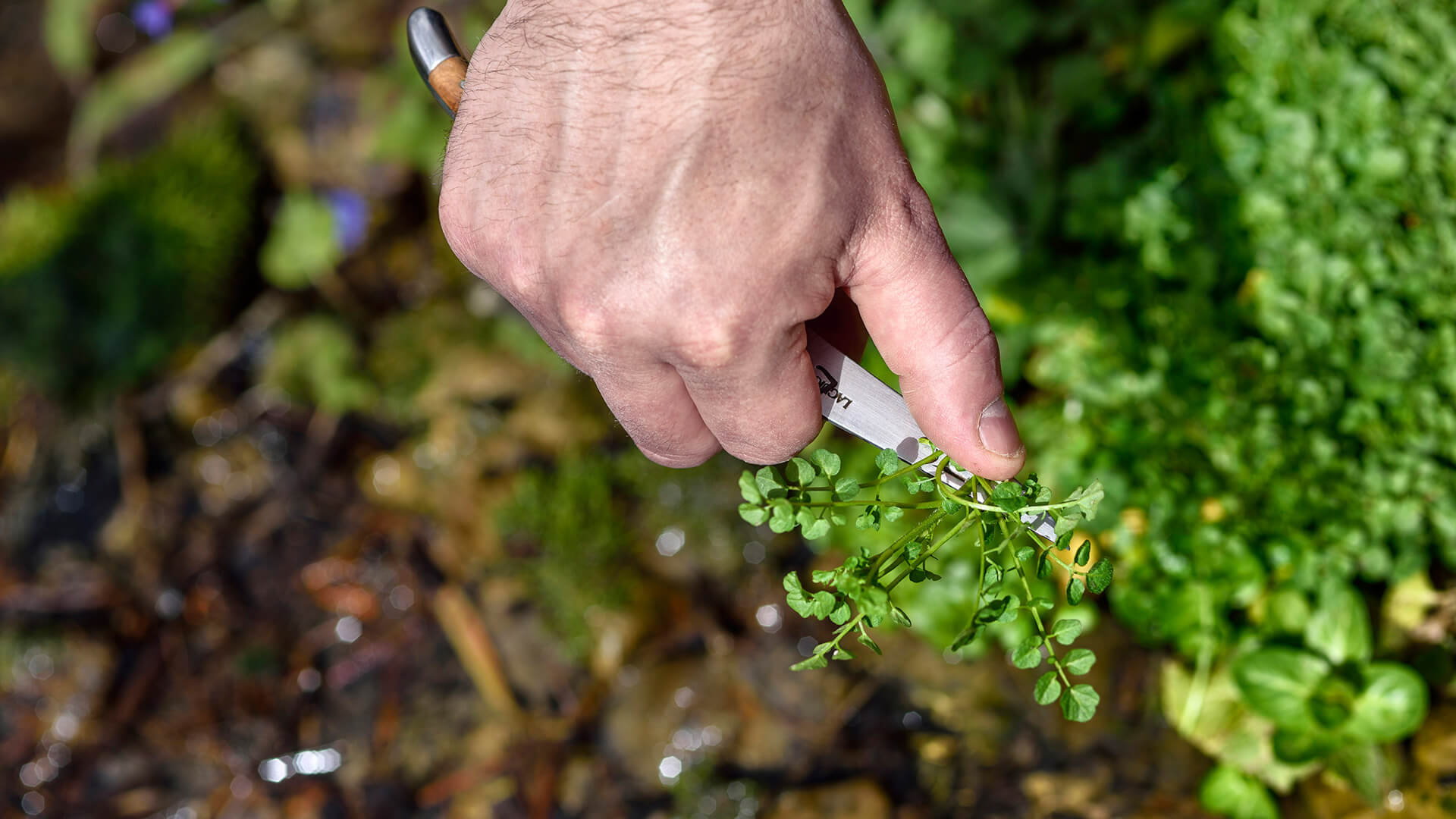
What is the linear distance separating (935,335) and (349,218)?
4.47 m

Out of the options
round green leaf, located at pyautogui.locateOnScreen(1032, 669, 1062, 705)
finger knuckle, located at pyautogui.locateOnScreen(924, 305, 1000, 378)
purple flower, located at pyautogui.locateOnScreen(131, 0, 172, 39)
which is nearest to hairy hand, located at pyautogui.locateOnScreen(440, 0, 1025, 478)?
finger knuckle, located at pyautogui.locateOnScreen(924, 305, 1000, 378)

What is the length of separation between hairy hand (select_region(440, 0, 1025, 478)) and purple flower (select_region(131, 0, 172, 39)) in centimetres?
611

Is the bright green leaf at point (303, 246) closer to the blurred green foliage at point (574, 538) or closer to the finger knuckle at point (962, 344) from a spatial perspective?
the blurred green foliage at point (574, 538)

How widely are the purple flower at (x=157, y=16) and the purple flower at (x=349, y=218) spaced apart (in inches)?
92.9

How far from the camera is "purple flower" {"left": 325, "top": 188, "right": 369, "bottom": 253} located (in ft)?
16.7

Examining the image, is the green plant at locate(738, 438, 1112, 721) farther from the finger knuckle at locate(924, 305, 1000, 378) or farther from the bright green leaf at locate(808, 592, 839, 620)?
the finger knuckle at locate(924, 305, 1000, 378)

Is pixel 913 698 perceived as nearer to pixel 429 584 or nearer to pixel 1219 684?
pixel 1219 684

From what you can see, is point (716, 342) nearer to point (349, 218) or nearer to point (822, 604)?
point (822, 604)

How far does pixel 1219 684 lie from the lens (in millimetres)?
2557

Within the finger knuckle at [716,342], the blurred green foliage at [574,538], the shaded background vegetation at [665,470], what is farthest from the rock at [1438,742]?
the blurred green foliage at [574,538]

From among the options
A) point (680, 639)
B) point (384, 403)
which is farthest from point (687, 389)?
point (384, 403)

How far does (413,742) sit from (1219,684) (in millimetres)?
3080

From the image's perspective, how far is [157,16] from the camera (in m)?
6.25

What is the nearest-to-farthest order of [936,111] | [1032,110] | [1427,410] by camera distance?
[1427,410] < [1032,110] < [936,111]
